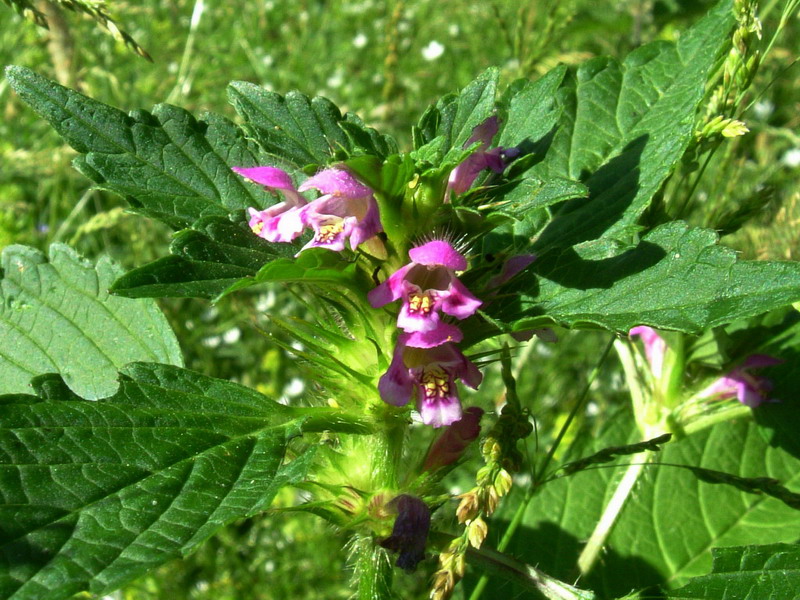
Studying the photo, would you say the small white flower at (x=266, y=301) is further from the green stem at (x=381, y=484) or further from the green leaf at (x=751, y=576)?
the green leaf at (x=751, y=576)

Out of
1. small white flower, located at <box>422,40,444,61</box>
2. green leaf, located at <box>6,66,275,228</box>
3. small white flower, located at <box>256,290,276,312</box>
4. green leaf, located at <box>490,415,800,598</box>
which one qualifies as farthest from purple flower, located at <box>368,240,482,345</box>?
small white flower, located at <box>422,40,444,61</box>

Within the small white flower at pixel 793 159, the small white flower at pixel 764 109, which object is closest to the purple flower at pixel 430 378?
the small white flower at pixel 793 159

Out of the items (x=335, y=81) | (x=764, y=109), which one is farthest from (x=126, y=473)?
(x=764, y=109)

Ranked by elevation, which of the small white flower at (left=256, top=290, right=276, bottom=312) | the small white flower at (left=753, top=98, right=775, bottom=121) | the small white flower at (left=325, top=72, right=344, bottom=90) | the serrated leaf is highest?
the small white flower at (left=325, top=72, right=344, bottom=90)

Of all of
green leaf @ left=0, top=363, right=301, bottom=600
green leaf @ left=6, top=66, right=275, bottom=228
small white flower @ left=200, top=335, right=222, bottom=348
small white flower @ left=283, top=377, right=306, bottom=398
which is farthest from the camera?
small white flower @ left=283, top=377, right=306, bottom=398

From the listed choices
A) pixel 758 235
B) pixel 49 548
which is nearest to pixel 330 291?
pixel 49 548

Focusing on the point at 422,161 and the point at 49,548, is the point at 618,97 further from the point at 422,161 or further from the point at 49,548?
the point at 49,548

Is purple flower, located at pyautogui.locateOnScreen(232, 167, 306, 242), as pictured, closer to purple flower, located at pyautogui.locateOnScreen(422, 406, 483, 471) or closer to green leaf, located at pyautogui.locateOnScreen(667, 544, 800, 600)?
purple flower, located at pyautogui.locateOnScreen(422, 406, 483, 471)
